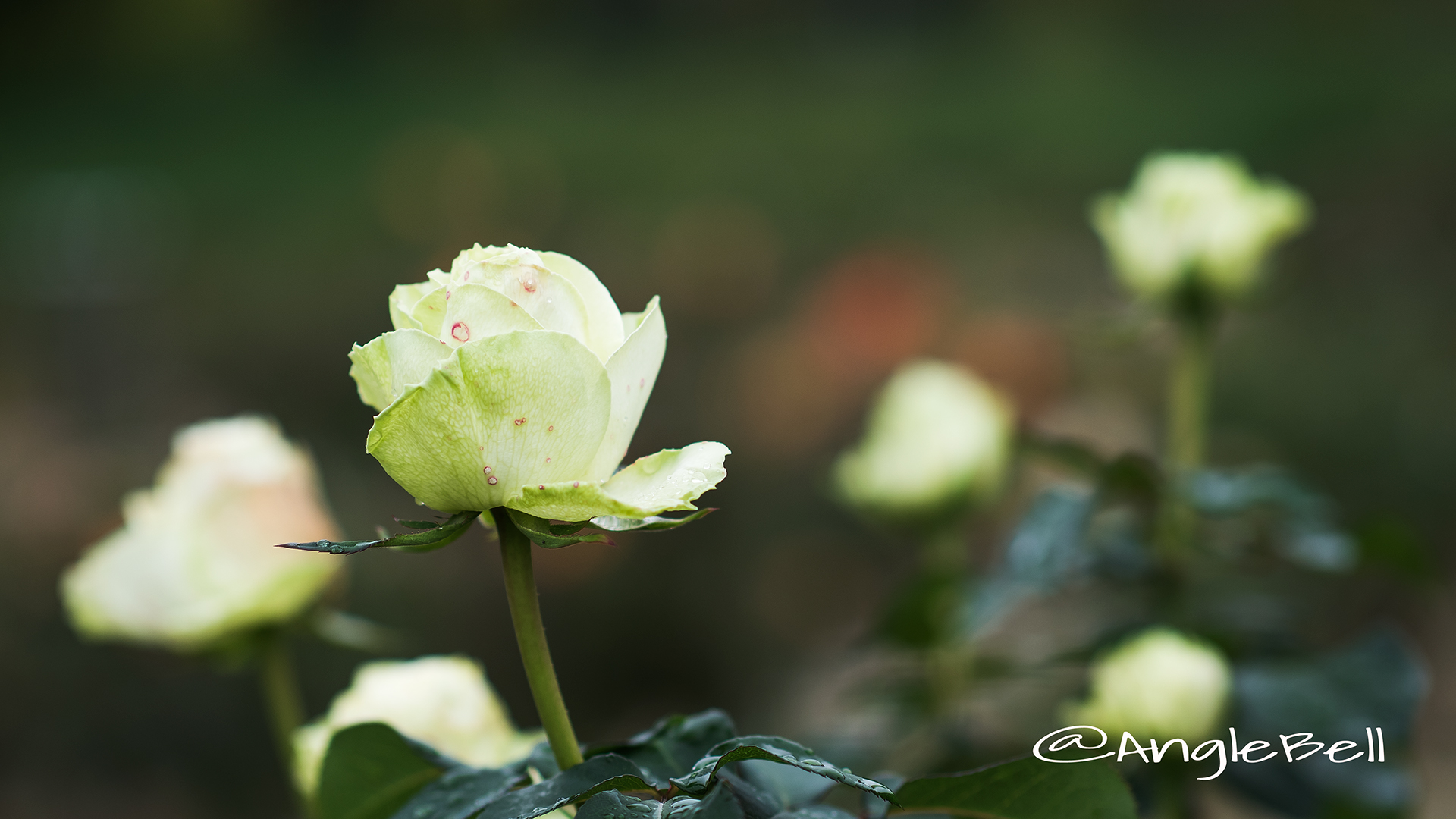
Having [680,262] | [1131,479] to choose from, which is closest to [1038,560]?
[1131,479]

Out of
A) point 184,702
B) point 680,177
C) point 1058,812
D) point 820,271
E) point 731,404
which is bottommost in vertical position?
point 1058,812

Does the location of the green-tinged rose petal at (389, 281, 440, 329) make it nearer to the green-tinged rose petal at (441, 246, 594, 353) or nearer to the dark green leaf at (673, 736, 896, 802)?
the green-tinged rose petal at (441, 246, 594, 353)

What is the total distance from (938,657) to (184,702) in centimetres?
78

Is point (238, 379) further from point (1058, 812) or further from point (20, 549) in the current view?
point (1058, 812)

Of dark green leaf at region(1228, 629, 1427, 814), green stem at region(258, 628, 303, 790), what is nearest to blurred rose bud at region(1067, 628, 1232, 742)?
dark green leaf at region(1228, 629, 1427, 814)

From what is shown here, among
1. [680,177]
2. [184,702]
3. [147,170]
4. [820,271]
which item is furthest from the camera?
[147,170]

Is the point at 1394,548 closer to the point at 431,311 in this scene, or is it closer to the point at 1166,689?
the point at 1166,689

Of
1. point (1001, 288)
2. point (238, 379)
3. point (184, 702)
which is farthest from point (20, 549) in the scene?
point (1001, 288)

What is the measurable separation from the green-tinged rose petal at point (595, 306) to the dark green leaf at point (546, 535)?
4 cm

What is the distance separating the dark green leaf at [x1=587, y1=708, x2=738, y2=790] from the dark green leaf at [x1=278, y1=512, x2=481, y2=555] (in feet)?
0.23

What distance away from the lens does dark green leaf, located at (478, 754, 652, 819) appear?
24 cm

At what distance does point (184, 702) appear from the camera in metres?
1.08

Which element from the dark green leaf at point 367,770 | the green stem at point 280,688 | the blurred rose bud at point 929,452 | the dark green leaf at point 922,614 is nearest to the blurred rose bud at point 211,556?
the green stem at point 280,688

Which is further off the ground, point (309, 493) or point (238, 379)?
point (238, 379)
